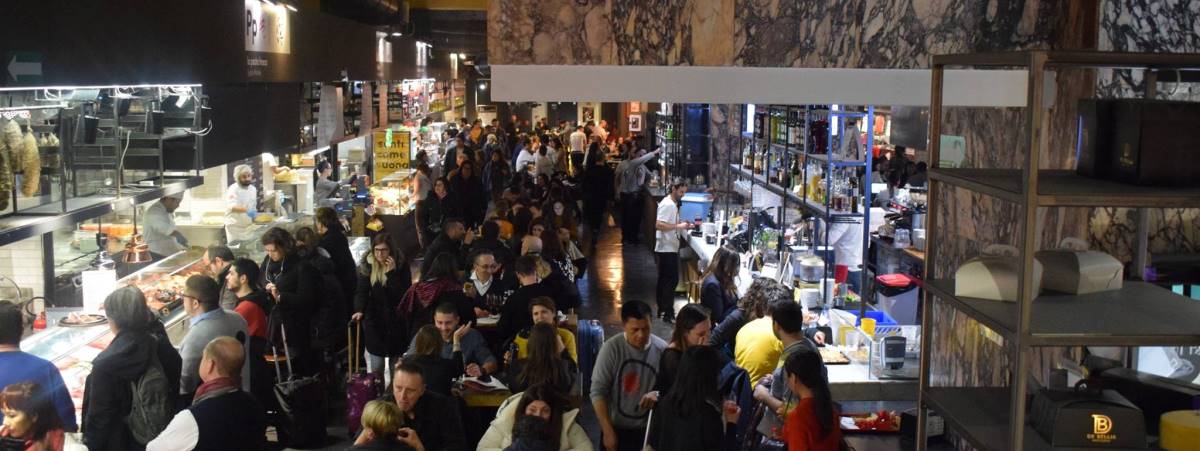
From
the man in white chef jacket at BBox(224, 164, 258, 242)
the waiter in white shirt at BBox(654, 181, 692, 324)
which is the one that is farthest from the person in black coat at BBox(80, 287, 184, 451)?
the waiter in white shirt at BBox(654, 181, 692, 324)

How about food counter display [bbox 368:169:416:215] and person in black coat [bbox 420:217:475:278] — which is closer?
person in black coat [bbox 420:217:475:278]

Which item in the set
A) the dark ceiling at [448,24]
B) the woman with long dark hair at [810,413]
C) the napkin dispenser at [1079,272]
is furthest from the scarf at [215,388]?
the dark ceiling at [448,24]

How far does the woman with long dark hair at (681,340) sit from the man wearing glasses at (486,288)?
2167mm

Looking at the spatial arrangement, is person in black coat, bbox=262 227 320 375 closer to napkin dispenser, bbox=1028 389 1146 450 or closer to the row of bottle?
the row of bottle

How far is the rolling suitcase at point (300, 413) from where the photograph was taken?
7.13 m

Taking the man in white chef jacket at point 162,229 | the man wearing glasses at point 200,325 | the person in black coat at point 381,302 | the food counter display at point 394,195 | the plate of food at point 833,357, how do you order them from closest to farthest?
the man wearing glasses at point 200,325 < the plate of food at point 833,357 < the person in black coat at point 381,302 < the man in white chef jacket at point 162,229 < the food counter display at point 394,195

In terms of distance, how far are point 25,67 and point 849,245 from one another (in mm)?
6701

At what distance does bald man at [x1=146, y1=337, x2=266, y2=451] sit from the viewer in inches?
184

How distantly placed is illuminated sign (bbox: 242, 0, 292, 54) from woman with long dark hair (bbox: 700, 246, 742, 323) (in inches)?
146

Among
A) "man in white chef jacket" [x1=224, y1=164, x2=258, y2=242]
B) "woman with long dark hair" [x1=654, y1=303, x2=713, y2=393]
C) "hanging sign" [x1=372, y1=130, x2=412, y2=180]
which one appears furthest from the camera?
"hanging sign" [x1=372, y1=130, x2=412, y2=180]

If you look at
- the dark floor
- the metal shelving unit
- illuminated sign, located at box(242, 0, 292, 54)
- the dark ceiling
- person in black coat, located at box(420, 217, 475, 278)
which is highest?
the dark ceiling

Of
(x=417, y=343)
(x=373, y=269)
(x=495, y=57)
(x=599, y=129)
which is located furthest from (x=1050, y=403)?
(x=599, y=129)

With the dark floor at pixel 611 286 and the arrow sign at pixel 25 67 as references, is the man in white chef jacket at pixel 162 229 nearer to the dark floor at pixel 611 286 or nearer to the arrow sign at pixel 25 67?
the dark floor at pixel 611 286

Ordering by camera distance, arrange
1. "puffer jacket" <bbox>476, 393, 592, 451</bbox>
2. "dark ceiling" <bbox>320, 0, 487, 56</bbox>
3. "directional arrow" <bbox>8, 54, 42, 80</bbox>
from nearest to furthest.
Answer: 1. "directional arrow" <bbox>8, 54, 42, 80</bbox>
2. "puffer jacket" <bbox>476, 393, 592, 451</bbox>
3. "dark ceiling" <bbox>320, 0, 487, 56</bbox>
